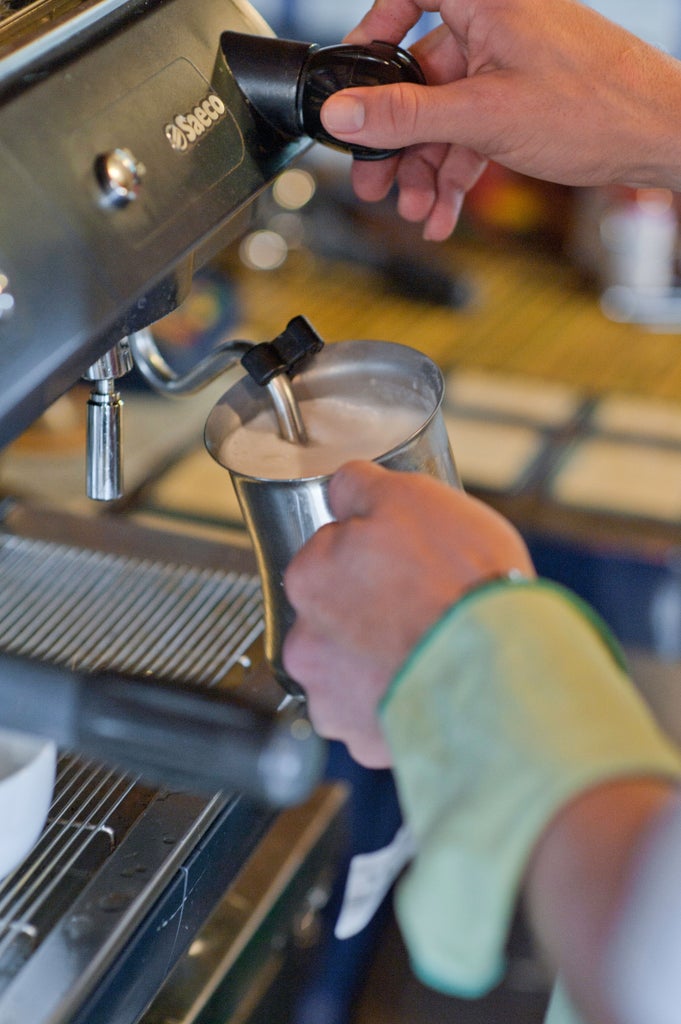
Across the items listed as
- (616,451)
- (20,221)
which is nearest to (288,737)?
(20,221)

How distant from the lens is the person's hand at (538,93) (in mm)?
789

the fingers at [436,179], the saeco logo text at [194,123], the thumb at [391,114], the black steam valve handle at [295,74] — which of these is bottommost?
the fingers at [436,179]

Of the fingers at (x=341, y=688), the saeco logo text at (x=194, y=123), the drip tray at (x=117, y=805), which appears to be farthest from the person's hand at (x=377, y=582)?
the saeco logo text at (x=194, y=123)

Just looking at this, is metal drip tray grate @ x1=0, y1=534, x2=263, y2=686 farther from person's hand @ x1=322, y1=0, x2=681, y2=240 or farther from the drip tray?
person's hand @ x1=322, y1=0, x2=681, y2=240

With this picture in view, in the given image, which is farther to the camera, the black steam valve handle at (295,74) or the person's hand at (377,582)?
the black steam valve handle at (295,74)

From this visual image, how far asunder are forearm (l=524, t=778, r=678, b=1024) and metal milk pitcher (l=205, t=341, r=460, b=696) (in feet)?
0.81

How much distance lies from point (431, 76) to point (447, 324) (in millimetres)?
1247

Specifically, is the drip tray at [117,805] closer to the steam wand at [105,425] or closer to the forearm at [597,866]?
the steam wand at [105,425]

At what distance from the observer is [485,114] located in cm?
80

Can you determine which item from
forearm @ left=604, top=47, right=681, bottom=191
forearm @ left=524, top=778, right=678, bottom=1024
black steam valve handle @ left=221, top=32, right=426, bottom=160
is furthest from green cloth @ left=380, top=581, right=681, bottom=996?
forearm @ left=604, top=47, right=681, bottom=191

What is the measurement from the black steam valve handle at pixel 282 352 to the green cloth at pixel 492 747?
26 centimetres

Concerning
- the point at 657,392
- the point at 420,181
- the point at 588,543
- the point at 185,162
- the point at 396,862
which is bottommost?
the point at 657,392

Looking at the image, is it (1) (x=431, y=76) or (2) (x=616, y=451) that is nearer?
(1) (x=431, y=76)

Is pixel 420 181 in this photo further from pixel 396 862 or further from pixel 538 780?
pixel 538 780
